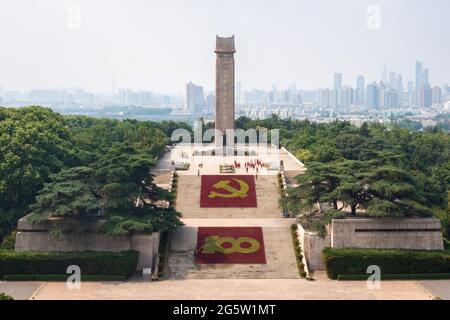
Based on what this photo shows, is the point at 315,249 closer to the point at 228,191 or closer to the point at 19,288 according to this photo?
the point at 228,191

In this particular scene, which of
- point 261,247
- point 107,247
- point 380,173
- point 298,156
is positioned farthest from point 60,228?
point 298,156

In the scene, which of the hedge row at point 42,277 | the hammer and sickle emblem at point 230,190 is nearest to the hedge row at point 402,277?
the hammer and sickle emblem at point 230,190

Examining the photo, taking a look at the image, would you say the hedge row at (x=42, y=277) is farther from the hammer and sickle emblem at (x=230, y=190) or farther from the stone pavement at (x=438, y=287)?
the stone pavement at (x=438, y=287)

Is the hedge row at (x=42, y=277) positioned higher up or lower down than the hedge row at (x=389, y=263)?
lower down

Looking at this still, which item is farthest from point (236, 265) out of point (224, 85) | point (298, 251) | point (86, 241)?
point (224, 85)

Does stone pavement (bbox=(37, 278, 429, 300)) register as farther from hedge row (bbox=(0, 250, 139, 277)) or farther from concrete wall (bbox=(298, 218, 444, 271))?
concrete wall (bbox=(298, 218, 444, 271))
